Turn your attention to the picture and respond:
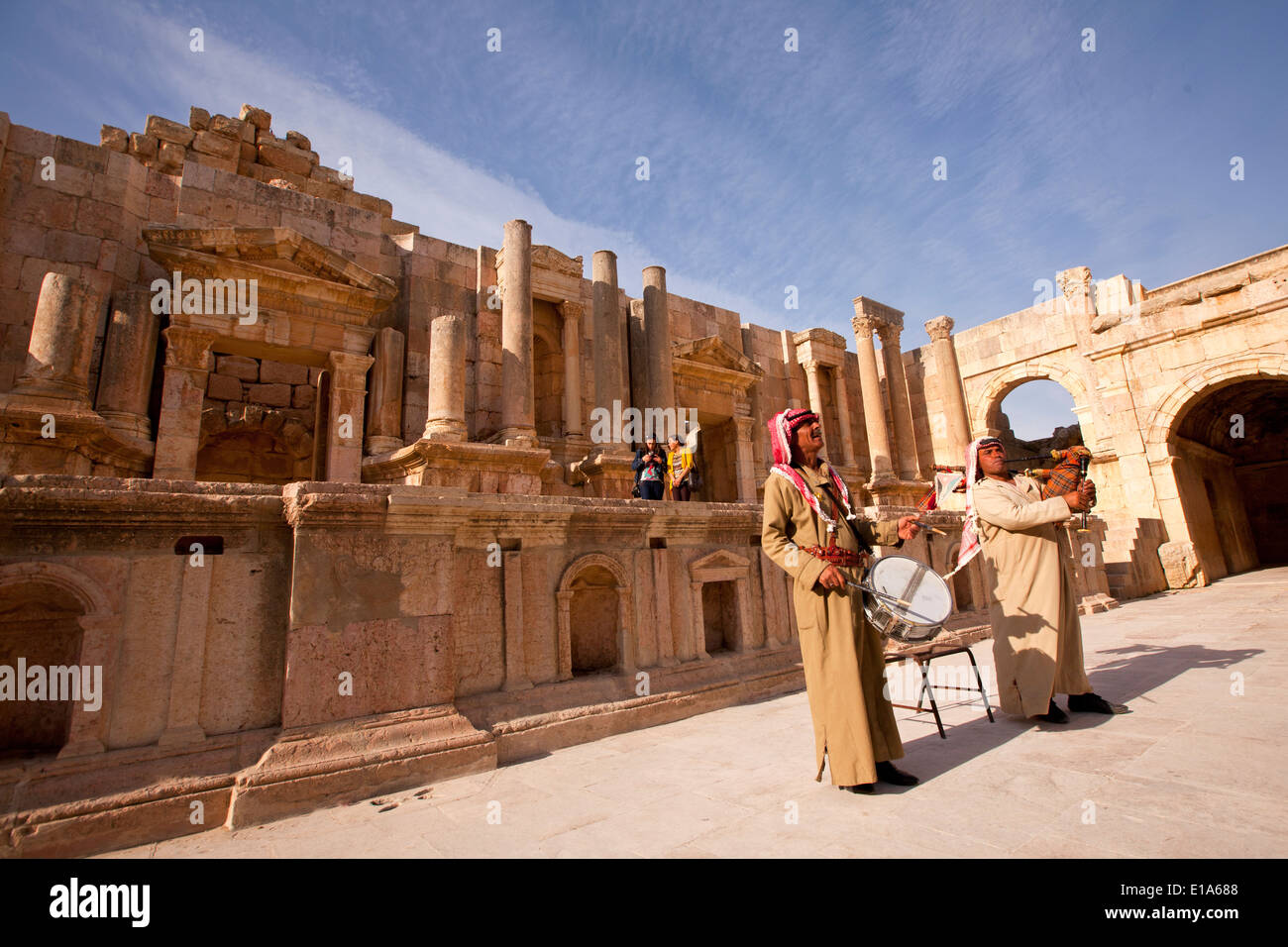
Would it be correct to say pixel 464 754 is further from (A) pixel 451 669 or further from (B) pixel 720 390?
(B) pixel 720 390

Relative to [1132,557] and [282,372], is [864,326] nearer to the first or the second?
[1132,557]

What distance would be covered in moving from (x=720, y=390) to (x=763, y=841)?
1431cm

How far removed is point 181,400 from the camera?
9430 mm

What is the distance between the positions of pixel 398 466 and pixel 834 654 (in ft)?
27.4

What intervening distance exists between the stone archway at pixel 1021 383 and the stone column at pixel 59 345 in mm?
21917

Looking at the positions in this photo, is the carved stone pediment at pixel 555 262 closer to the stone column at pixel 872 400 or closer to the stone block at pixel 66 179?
the stone block at pixel 66 179

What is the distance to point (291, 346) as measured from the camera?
10281 mm

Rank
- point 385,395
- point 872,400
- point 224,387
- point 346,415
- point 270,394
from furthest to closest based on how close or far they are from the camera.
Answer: point 872,400, point 270,394, point 224,387, point 385,395, point 346,415

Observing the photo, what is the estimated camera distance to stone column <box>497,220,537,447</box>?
1124cm

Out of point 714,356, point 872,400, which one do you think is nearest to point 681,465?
point 714,356

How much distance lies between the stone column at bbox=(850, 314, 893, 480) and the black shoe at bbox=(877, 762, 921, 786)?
1607cm

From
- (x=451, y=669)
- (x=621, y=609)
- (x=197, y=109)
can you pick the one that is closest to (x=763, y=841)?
(x=451, y=669)

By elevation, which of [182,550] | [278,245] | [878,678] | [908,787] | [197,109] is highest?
[197,109]
